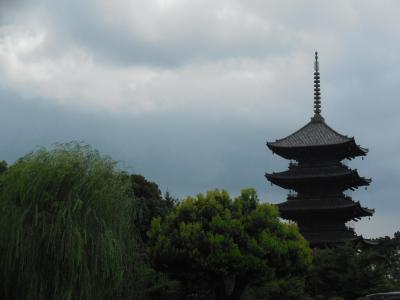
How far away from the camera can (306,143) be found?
139 ft

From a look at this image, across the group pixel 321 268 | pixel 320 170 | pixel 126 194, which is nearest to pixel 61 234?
pixel 126 194

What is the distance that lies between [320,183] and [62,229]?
25.4 m

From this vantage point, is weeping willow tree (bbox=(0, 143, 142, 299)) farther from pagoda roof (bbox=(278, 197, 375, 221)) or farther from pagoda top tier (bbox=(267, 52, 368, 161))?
pagoda top tier (bbox=(267, 52, 368, 161))

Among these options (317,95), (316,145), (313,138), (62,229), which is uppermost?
(317,95)

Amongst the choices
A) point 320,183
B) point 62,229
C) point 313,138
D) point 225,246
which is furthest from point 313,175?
point 62,229

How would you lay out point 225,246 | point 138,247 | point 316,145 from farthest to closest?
point 316,145
point 225,246
point 138,247

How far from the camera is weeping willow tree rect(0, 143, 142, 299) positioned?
741 inches

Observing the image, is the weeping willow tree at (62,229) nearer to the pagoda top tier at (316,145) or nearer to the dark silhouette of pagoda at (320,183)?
the dark silhouette of pagoda at (320,183)

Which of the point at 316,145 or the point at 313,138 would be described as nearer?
the point at 316,145

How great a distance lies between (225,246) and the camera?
26516 millimetres

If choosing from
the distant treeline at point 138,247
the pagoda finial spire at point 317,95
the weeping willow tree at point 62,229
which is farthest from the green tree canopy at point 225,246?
the pagoda finial spire at point 317,95

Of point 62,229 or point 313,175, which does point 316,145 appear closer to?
point 313,175

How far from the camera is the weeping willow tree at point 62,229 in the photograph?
61.8 ft

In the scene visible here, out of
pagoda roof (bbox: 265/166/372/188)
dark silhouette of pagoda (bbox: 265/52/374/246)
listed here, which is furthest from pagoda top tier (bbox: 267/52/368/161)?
pagoda roof (bbox: 265/166/372/188)
